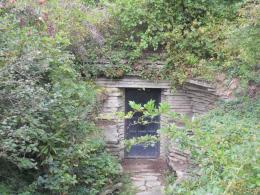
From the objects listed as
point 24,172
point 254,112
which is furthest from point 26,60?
point 254,112

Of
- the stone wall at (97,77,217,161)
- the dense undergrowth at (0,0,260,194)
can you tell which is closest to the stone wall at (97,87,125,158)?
the stone wall at (97,77,217,161)

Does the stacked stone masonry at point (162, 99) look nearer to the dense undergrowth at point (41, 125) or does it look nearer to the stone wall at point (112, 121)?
the stone wall at point (112, 121)

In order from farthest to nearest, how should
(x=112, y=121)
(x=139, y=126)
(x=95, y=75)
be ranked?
(x=139, y=126), (x=95, y=75), (x=112, y=121)

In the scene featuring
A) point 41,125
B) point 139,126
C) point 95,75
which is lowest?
point 139,126

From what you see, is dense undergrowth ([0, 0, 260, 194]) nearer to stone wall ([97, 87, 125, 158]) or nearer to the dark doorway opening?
stone wall ([97, 87, 125, 158])

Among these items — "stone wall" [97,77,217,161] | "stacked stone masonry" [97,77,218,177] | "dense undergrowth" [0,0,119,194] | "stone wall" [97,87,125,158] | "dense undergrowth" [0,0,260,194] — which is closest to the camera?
"dense undergrowth" [0,0,260,194]

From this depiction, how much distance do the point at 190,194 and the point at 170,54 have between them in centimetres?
585

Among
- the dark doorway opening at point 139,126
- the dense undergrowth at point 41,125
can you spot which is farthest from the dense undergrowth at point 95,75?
the dark doorway opening at point 139,126

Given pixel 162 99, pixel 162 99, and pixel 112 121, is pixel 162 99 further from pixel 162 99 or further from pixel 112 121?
pixel 112 121

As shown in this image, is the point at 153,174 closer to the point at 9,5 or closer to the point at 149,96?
the point at 149,96

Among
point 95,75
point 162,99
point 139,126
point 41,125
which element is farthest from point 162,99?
point 41,125

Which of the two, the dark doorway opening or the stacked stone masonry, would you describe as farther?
the dark doorway opening

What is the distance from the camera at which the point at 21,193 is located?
4.61 metres

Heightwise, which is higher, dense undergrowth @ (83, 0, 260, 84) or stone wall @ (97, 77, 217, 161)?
dense undergrowth @ (83, 0, 260, 84)
